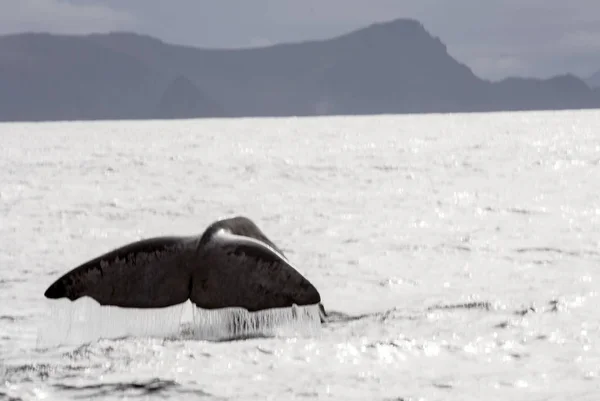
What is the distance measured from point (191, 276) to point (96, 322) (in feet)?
2.51

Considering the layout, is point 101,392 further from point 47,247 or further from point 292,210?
point 292,210

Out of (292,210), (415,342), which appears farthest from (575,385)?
(292,210)

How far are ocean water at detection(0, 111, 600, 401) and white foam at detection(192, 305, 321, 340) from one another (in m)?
0.07

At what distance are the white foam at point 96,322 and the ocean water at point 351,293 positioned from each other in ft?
0.05

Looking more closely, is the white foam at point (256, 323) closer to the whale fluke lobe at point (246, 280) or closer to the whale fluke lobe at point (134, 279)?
the whale fluke lobe at point (246, 280)

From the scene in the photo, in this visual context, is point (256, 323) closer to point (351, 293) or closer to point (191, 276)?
point (191, 276)

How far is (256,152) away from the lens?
40500mm

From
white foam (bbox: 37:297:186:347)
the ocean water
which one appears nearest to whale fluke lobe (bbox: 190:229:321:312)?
the ocean water

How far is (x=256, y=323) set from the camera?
6.45m

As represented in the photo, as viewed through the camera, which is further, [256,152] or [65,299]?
[256,152]

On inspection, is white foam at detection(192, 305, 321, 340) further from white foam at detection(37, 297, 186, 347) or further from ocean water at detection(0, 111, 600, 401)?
white foam at detection(37, 297, 186, 347)

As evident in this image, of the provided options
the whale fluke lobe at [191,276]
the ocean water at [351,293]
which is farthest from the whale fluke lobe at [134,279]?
the ocean water at [351,293]

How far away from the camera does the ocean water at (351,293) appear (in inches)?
207

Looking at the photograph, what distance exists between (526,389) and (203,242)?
2.65m
